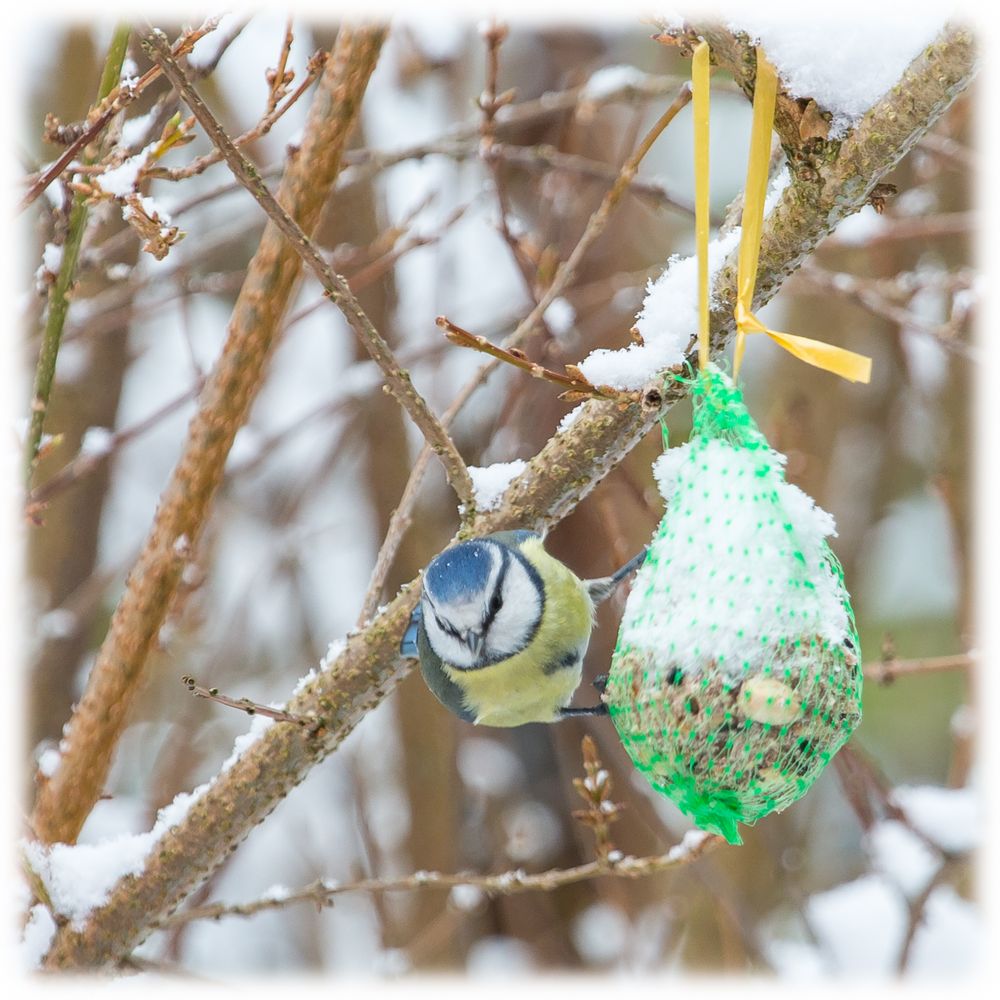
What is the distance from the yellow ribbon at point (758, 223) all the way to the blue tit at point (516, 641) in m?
0.49

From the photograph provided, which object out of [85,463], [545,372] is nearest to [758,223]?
[545,372]

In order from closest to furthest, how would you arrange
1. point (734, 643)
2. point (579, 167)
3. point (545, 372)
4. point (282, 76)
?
point (545, 372), point (734, 643), point (282, 76), point (579, 167)

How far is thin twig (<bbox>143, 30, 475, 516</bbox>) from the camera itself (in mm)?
1180

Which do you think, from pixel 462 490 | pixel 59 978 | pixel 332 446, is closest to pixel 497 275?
pixel 332 446

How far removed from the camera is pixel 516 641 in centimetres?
179

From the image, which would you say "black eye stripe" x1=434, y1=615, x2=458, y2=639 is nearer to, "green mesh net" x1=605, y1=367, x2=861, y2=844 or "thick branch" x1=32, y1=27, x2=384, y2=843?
"green mesh net" x1=605, y1=367, x2=861, y2=844

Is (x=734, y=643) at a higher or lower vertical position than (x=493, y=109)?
lower

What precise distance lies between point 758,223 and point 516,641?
80 centimetres

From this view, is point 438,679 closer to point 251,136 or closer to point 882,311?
point 251,136

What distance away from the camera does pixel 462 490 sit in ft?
4.87

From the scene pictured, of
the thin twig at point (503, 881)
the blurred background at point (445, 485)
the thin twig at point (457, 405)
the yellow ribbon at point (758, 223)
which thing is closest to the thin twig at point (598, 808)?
the thin twig at point (503, 881)

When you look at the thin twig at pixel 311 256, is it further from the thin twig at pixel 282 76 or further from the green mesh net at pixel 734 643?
the green mesh net at pixel 734 643

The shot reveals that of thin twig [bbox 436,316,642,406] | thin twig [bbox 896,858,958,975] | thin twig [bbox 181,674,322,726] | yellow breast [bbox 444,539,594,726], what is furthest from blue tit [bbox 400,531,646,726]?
thin twig [bbox 896,858,958,975]

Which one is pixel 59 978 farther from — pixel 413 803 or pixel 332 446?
pixel 332 446
